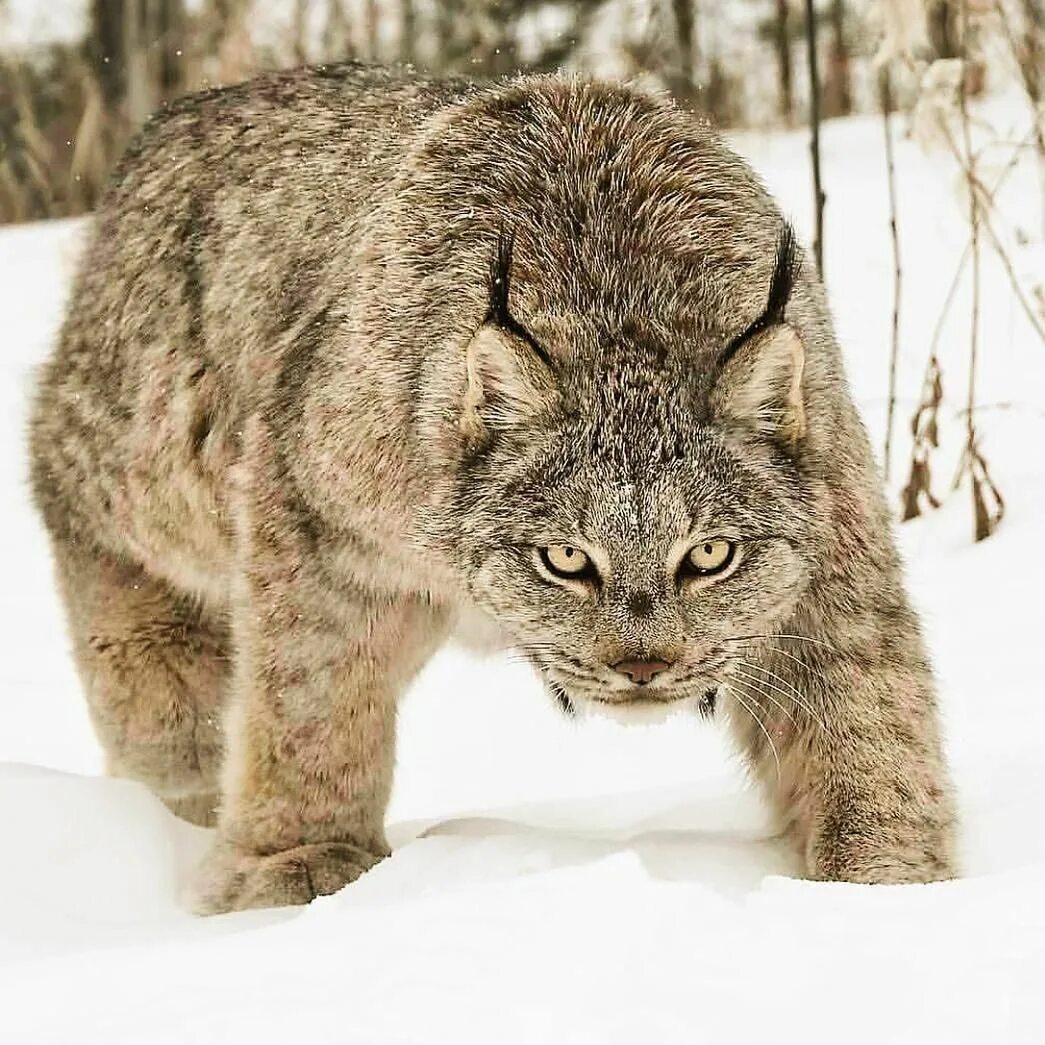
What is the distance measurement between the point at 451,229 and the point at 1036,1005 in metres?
2.15

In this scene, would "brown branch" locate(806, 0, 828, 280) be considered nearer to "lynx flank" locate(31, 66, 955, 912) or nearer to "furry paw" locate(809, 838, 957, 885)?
"lynx flank" locate(31, 66, 955, 912)

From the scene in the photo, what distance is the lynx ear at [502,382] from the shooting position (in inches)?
140

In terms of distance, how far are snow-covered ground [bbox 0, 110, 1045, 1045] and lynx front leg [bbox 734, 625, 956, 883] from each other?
Result: 11 centimetres

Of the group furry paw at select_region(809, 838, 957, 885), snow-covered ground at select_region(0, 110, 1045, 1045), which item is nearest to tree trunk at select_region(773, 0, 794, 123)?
snow-covered ground at select_region(0, 110, 1045, 1045)

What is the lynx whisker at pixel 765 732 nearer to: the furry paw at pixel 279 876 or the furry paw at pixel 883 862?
the furry paw at pixel 883 862

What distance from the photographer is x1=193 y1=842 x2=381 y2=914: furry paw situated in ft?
13.6

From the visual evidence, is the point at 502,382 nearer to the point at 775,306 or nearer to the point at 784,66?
the point at 775,306

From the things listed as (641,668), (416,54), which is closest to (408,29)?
(416,54)

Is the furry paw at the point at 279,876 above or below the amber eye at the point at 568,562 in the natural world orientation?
below

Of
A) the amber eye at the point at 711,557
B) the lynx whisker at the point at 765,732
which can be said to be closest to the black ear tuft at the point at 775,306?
the amber eye at the point at 711,557

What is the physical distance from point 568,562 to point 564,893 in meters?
0.85

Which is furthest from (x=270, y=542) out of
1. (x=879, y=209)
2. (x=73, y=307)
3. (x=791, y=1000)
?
(x=879, y=209)

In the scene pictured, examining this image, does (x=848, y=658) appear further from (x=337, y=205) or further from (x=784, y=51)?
(x=784, y=51)

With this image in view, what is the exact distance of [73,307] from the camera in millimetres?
5379
